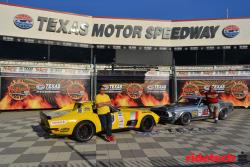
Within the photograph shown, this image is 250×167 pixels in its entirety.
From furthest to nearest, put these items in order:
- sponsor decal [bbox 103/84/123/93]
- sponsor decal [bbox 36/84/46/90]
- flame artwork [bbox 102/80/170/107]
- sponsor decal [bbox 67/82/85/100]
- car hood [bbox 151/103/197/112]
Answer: flame artwork [bbox 102/80/170/107]
sponsor decal [bbox 103/84/123/93]
sponsor decal [bbox 67/82/85/100]
sponsor decal [bbox 36/84/46/90]
car hood [bbox 151/103/197/112]

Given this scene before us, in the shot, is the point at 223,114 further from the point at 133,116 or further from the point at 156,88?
the point at 156,88

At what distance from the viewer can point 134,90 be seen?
2089cm

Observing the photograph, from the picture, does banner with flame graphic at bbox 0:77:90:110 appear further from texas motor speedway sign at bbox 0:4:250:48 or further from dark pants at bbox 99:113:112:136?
dark pants at bbox 99:113:112:136

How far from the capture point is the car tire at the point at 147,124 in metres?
11.5

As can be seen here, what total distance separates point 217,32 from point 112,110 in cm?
1366

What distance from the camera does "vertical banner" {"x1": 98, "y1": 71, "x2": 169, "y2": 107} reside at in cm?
2062

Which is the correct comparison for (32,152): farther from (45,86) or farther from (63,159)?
(45,86)

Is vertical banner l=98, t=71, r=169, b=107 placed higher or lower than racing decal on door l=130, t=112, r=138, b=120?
higher

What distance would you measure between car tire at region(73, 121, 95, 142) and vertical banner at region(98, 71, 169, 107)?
10.5 meters

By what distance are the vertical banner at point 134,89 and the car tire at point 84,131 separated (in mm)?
10515

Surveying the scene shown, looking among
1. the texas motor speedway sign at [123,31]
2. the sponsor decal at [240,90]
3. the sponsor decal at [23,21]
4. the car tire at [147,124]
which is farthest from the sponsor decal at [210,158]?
the sponsor decal at [23,21]

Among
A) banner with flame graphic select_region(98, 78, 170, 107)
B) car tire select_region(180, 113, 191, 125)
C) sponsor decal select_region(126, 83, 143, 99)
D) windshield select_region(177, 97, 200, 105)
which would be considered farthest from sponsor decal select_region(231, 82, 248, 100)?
car tire select_region(180, 113, 191, 125)

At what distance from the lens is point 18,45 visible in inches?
767

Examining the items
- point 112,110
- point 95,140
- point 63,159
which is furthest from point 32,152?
point 112,110
